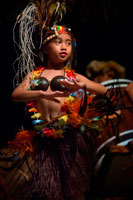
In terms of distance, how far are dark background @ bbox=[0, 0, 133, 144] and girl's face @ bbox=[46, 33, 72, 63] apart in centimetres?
30

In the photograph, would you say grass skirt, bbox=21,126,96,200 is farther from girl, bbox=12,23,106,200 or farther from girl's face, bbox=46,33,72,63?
girl's face, bbox=46,33,72,63

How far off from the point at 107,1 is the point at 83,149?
43.1 inches

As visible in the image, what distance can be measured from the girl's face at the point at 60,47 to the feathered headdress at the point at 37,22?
0.11 feet

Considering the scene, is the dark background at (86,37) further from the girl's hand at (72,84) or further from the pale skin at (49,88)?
the girl's hand at (72,84)

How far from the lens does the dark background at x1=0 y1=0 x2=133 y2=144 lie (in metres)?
1.58

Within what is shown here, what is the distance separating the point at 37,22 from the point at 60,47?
200 millimetres

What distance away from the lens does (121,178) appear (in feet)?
4.98

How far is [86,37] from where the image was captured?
6.25 feet

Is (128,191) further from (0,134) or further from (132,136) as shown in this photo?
(0,134)

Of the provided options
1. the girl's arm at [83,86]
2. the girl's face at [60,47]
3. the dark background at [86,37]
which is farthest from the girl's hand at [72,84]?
the dark background at [86,37]

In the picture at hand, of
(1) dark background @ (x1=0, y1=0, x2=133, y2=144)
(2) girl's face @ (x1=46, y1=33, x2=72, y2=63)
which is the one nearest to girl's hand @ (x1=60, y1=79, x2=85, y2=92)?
(2) girl's face @ (x1=46, y1=33, x2=72, y2=63)

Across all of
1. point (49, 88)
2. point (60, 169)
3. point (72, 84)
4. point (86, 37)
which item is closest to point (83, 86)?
point (72, 84)

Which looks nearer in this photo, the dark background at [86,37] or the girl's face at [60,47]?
the girl's face at [60,47]

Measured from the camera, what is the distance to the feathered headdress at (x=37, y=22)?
1.23 m
